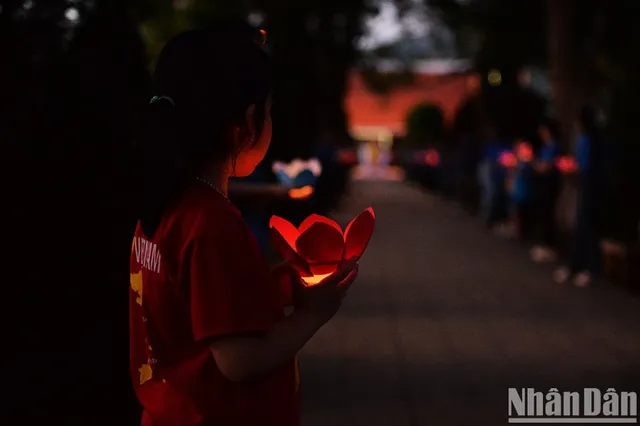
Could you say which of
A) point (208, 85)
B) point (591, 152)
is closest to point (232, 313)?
point (208, 85)

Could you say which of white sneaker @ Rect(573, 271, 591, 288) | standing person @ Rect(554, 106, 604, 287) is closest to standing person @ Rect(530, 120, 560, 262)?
standing person @ Rect(554, 106, 604, 287)

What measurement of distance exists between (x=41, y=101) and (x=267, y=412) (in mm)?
2526

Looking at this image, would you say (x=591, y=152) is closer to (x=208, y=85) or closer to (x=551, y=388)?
(x=551, y=388)

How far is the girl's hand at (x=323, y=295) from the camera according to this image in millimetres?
2182

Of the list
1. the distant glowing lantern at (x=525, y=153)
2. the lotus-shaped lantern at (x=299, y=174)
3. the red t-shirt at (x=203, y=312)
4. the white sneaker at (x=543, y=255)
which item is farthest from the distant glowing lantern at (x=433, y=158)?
the red t-shirt at (x=203, y=312)

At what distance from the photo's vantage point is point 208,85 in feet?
7.07

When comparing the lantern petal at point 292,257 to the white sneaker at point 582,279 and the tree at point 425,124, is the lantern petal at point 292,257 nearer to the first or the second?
the white sneaker at point 582,279

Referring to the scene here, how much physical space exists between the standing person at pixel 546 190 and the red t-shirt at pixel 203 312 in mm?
12895

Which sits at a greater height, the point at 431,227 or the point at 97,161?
the point at 97,161

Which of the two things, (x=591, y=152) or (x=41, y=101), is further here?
(x=591, y=152)

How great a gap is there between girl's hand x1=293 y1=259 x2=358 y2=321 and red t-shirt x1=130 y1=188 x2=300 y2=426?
0.05 metres

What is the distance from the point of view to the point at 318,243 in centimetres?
225

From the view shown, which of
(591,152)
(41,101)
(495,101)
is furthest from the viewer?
(495,101)

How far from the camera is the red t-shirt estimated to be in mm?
2039
